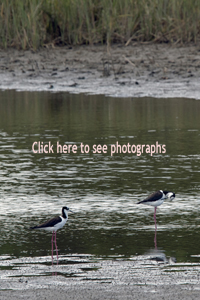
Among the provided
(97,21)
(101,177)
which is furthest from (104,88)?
(101,177)

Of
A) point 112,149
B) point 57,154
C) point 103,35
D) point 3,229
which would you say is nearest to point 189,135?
point 112,149

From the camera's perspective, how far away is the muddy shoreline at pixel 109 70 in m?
19.5

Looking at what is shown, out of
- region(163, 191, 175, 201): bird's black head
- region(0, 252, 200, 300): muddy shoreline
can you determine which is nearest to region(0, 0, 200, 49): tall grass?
region(163, 191, 175, 201): bird's black head

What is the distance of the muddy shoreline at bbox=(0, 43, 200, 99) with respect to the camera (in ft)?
63.8

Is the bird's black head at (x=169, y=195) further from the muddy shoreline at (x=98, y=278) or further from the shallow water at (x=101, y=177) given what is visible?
the muddy shoreline at (x=98, y=278)

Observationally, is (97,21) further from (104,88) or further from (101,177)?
(101,177)

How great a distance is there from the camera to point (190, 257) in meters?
7.04

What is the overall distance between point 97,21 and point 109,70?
4278mm

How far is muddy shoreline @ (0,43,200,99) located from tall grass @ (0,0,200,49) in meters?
0.45

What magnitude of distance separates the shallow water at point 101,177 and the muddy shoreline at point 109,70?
1818 mm

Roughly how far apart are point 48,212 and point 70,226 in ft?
1.75

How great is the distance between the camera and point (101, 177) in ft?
34.4

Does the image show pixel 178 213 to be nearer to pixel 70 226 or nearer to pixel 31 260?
pixel 70 226

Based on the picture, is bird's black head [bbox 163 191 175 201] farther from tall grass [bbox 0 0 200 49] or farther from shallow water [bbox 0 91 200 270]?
tall grass [bbox 0 0 200 49]
